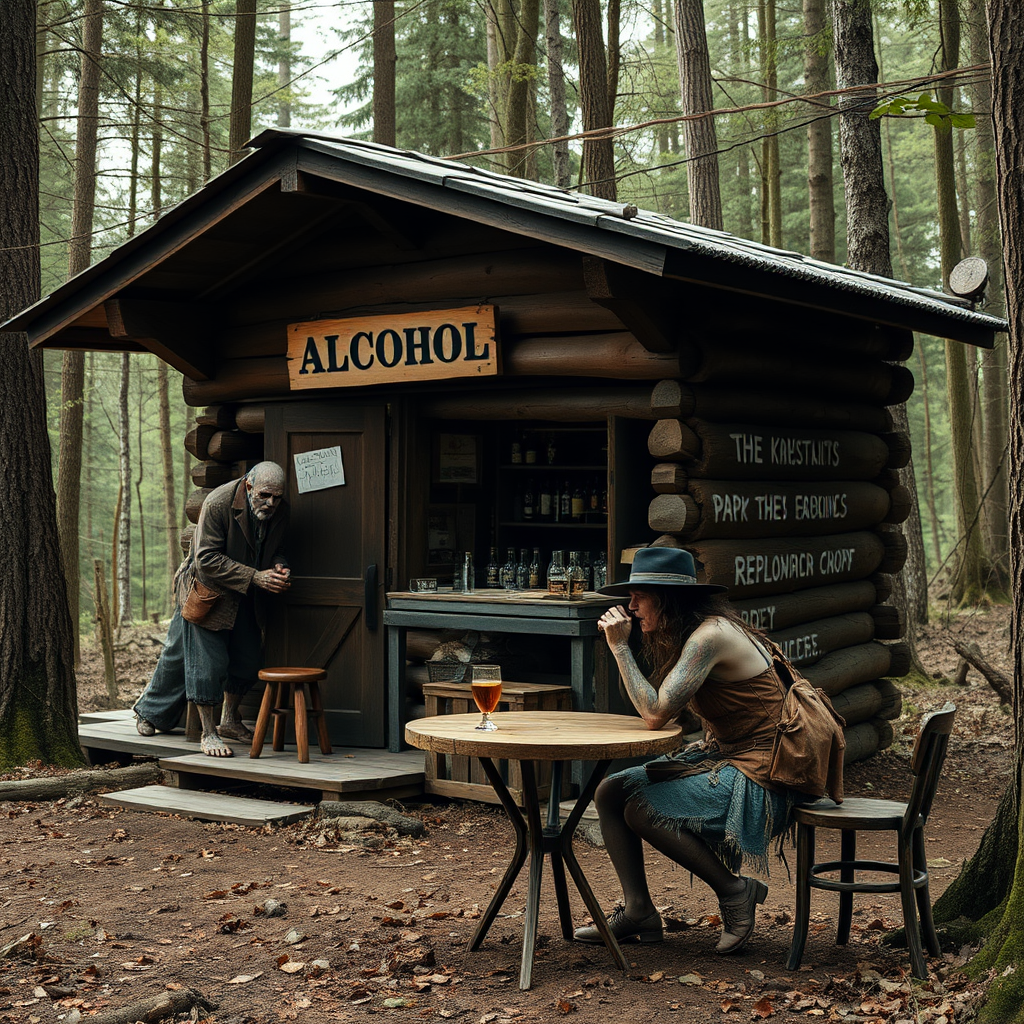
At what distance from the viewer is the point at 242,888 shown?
5891 millimetres

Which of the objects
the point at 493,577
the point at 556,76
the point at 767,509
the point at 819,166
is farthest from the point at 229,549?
the point at 819,166

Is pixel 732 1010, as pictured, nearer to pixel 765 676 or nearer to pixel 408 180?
pixel 765 676

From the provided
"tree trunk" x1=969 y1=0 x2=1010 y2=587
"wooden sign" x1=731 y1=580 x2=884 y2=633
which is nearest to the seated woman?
"wooden sign" x1=731 y1=580 x2=884 y2=633

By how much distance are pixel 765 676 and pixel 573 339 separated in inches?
134

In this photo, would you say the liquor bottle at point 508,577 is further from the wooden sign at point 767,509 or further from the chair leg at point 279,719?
the chair leg at point 279,719

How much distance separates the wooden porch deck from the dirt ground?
282 mm

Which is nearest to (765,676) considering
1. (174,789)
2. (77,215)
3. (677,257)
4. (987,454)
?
(677,257)

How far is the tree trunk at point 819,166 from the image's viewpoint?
586 inches

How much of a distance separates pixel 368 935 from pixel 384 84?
44.3 ft

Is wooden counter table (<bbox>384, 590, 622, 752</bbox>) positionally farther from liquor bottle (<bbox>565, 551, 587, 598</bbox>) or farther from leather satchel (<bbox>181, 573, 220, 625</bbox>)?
leather satchel (<bbox>181, 573, 220, 625</bbox>)

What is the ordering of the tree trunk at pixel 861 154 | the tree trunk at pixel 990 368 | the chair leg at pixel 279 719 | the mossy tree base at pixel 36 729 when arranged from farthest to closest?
the tree trunk at pixel 990 368, the tree trunk at pixel 861 154, the mossy tree base at pixel 36 729, the chair leg at pixel 279 719

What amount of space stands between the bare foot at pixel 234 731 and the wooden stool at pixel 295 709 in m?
0.46

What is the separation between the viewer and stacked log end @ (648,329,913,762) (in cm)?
725

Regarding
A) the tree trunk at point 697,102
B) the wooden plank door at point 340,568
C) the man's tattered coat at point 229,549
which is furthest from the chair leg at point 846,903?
the tree trunk at point 697,102
